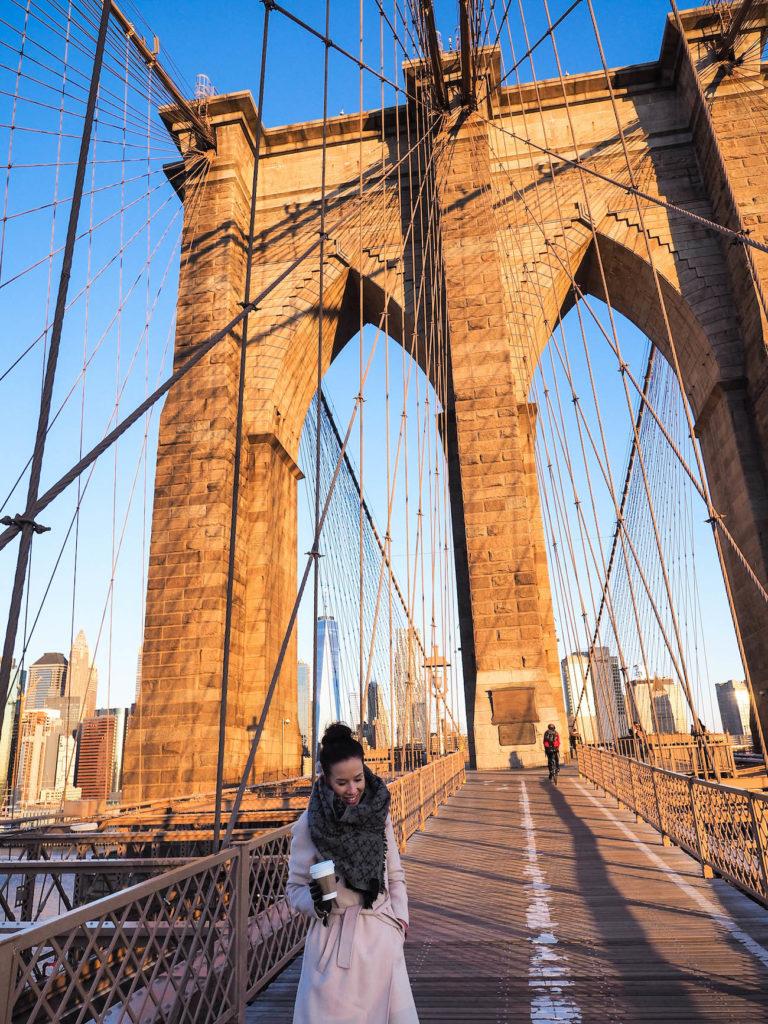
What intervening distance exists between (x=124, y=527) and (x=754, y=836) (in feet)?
35.9

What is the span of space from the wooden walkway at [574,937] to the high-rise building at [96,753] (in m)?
18.6

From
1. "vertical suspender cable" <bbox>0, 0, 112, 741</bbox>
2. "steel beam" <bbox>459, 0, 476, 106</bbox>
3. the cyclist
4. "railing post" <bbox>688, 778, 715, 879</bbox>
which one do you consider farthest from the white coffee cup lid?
"steel beam" <bbox>459, 0, 476, 106</bbox>

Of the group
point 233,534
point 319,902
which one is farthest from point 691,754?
point 319,902

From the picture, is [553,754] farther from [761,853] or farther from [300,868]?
[300,868]

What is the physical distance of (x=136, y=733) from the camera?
439 inches

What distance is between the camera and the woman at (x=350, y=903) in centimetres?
160

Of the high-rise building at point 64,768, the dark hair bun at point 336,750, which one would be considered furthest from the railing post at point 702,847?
the high-rise building at point 64,768

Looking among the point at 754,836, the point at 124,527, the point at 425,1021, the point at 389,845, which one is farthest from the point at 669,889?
the point at 124,527

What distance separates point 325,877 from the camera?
5.23 ft

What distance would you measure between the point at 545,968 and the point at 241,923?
4.02 feet

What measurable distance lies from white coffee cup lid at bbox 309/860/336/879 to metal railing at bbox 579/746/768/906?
270cm

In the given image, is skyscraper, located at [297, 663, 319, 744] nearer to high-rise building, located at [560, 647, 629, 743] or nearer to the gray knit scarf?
high-rise building, located at [560, 647, 629, 743]

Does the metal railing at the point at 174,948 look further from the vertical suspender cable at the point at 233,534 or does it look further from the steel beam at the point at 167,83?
the steel beam at the point at 167,83

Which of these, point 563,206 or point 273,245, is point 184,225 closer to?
point 273,245
